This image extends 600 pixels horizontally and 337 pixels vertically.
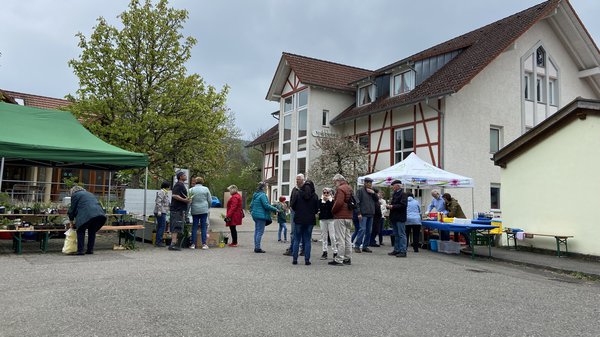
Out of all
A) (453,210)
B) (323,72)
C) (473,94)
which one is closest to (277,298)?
(453,210)

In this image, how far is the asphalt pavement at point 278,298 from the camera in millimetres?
4676

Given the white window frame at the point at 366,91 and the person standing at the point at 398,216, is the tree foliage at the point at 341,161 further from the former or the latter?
the person standing at the point at 398,216

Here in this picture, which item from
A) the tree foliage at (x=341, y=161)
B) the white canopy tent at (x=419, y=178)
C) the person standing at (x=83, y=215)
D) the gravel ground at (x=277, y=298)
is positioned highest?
the tree foliage at (x=341, y=161)

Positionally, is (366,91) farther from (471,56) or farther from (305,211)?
(305,211)

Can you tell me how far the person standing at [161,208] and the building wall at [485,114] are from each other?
12.9m

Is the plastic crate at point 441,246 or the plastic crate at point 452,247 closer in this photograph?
the plastic crate at point 452,247

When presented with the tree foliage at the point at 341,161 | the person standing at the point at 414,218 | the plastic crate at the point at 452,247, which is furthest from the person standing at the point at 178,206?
the tree foliage at the point at 341,161

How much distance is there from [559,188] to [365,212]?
5212 millimetres

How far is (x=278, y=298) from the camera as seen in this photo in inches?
232

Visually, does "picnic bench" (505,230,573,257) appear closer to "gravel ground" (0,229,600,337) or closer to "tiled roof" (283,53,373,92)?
"gravel ground" (0,229,600,337)

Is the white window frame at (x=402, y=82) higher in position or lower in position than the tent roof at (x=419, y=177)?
higher

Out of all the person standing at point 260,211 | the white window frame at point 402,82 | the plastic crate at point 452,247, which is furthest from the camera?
the white window frame at point 402,82

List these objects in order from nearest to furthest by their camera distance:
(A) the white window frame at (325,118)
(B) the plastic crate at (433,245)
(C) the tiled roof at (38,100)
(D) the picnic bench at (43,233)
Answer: (D) the picnic bench at (43,233), (B) the plastic crate at (433,245), (A) the white window frame at (325,118), (C) the tiled roof at (38,100)

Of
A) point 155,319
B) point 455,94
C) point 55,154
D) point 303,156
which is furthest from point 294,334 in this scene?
point 303,156
